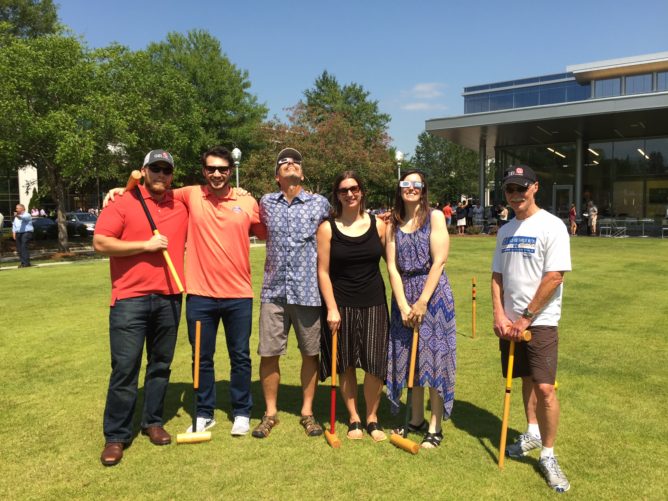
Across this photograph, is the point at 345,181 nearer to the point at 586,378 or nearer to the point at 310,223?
the point at 310,223

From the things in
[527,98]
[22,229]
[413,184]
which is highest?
[527,98]

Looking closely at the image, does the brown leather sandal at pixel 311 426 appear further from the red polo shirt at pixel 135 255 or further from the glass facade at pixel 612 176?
the glass facade at pixel 612 176

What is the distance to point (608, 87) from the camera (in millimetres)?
32750

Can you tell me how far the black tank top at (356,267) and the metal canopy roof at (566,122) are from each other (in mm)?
22731

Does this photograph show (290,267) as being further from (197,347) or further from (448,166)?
(448,166)

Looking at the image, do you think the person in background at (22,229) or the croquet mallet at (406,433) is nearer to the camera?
the croquet mallet at (406,433)

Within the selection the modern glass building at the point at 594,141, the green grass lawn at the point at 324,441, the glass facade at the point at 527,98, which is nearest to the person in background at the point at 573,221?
the modern glass building at the point at 594,141

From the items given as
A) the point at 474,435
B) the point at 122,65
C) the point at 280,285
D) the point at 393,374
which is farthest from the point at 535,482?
the point at 122,65

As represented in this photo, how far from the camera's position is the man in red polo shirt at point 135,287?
148 inches

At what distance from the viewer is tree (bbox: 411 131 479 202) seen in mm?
66438

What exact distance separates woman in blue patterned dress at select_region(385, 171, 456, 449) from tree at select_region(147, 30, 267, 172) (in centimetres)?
3762

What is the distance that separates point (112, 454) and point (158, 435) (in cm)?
39

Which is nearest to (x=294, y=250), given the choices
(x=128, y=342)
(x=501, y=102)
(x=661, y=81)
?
(x=128, y=342)

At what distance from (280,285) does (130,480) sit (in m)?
1.67
